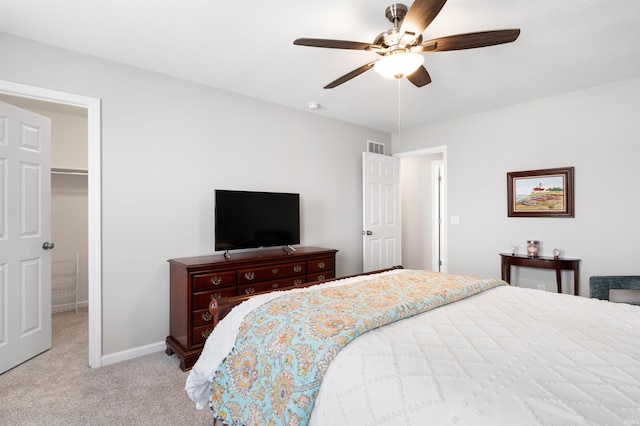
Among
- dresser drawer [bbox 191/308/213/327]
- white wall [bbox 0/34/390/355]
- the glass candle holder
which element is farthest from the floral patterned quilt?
the glass candle holder

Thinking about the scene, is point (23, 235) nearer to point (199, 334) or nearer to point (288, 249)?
point (199, 334)

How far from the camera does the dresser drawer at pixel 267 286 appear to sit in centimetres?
297

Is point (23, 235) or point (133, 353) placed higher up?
point (23, 235)

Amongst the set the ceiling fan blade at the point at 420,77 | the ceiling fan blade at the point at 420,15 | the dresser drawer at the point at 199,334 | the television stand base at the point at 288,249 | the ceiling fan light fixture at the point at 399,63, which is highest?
the ceiling fan blade at the point at 420,15

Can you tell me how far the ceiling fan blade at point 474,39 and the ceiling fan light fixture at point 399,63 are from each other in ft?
0.35

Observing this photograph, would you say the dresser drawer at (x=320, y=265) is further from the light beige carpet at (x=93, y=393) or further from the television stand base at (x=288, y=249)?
the light beige carpet at (x=93, y=393)

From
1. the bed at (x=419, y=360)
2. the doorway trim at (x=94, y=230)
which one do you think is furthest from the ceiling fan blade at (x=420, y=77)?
the doorway trim at (x=94, y=230)

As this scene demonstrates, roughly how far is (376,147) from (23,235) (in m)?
4.24

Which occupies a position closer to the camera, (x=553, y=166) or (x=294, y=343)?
(x=294, y=343)

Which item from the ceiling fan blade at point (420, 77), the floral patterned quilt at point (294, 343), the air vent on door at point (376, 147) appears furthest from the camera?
the air vent on door at point (376, 147)

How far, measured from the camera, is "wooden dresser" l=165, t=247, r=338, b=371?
105 inches

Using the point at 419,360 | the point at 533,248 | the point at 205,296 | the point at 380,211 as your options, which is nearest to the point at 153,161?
the point at 205,296

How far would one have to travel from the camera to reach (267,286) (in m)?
3.14

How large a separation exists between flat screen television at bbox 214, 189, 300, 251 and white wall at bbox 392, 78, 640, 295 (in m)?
2.29
